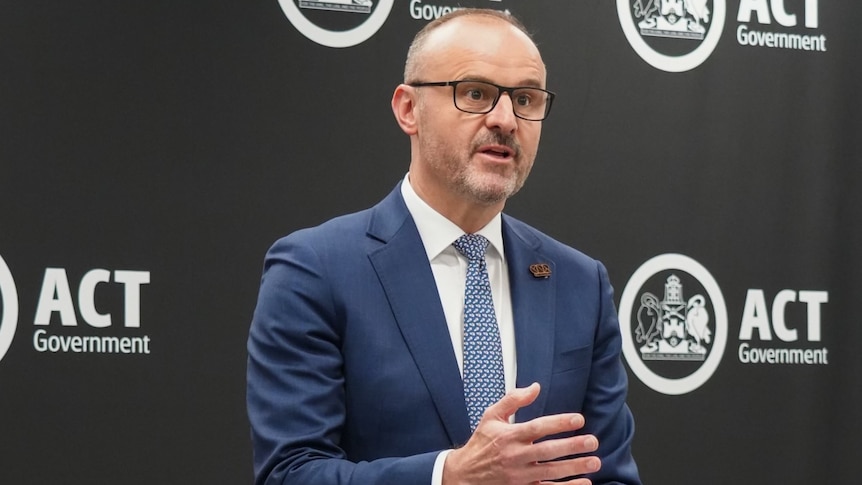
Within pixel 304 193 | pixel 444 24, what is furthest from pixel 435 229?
pixel 304 193

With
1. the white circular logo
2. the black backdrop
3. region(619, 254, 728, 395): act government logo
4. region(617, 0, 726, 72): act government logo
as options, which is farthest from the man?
region(617, 0, 726, 72): act government logo

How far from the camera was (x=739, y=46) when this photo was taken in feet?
12.6

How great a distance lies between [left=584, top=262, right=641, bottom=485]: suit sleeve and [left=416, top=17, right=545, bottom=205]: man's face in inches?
14.3

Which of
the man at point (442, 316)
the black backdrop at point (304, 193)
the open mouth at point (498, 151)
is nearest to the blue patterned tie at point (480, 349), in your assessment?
the man at point (442, 316)

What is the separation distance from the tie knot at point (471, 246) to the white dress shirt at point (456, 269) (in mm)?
10

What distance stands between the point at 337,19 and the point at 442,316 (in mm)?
1624

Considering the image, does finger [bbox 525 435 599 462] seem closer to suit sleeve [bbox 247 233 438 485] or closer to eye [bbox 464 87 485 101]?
suit sleeve [bbox 247 233 438 485]

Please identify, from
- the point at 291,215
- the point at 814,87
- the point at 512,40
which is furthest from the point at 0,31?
the point at 814,87

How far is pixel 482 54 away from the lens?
213 cm

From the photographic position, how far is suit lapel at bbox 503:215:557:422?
2.07m

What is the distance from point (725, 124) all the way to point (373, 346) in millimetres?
2238

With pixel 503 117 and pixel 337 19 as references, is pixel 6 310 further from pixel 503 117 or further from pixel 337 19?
pixel 503 117

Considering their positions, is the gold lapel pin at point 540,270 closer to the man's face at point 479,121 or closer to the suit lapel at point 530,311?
the suit lapel at point 530,311

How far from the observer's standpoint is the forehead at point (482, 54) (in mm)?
2125
